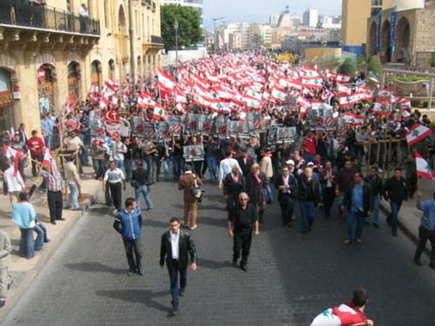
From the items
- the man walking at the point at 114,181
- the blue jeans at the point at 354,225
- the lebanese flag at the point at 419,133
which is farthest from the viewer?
the lebanese flag at the point at 419,133

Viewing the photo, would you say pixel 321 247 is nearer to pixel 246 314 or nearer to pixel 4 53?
pixel 246 314

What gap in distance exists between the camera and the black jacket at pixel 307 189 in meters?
10.1

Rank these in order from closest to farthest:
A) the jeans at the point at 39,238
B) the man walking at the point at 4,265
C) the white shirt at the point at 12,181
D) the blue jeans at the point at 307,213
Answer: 1. the man walking at the point at 4,265
2. the jeans at the point at 39,238
3. the blue jeans at the point at 307,213
4. the white shirt at the point at 12,181

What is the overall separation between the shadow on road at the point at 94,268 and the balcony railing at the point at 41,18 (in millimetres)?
9775

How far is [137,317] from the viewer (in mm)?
7188

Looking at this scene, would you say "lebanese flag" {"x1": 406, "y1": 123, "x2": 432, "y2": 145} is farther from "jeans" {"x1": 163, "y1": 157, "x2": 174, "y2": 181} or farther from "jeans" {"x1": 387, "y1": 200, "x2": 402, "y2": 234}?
"jeans" {"x1": 163, "y1": 157, "x2": 174, "y2": 181}

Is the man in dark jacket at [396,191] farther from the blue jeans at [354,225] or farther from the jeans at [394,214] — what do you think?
the blue jeans at [354,225]

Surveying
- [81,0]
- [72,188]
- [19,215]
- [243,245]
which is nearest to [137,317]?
[243,245]

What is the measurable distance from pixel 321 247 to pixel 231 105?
1125 centimetres

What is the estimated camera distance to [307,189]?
33.1 feet

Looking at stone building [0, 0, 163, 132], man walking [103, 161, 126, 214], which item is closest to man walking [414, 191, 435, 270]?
man walking [103, 161, 126, 214]

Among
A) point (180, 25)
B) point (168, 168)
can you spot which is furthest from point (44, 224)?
point (180, 25)

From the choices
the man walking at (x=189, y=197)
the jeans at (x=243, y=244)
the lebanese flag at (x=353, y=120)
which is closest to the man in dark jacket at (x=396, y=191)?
the jeans at (x=243, y=244)

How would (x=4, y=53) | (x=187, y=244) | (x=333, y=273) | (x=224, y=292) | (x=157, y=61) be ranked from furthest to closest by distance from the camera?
(x=157, y=61) → (x=4, y=53) → (x=333, y=273) → (x=224, y=292) → (x=187, y=244)
